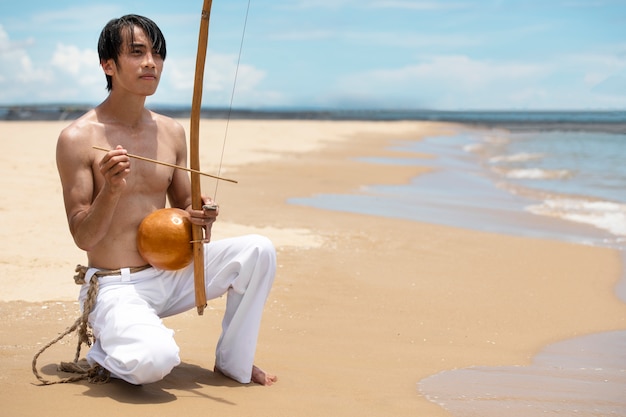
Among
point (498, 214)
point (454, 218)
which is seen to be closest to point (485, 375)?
point (454, 218)

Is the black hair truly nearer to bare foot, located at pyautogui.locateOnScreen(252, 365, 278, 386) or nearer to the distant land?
bare foot, located at pyautogui.locateOnScreen(252, 365, 278, 386)

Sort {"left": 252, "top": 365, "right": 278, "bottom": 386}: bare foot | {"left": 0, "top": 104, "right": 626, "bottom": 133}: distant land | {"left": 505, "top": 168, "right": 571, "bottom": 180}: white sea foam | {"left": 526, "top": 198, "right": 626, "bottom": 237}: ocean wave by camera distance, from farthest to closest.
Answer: {"left": 0, "top": 104, "right": 626, "bottom": 133}: distant land
{"left": 505, "top": 168, "right": 571, "bottom": 180}: white sea foam
{"left": 526, "top": 198, "right": 626, "bottom": 237}: ocean wave
{"left": 252, "top": 365, "right": 278, "bottom": 386}: bare foot

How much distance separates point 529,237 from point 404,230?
140 cm

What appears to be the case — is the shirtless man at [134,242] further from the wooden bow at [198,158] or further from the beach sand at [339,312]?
the beach sand at [339,312]

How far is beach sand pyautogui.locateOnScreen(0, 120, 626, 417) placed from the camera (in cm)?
339

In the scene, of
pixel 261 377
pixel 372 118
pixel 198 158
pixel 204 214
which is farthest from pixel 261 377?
pixel 372 118

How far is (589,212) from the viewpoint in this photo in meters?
11.2

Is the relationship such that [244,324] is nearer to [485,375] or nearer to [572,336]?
[485,375]

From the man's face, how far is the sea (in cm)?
194

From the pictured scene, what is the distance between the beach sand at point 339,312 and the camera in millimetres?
3393

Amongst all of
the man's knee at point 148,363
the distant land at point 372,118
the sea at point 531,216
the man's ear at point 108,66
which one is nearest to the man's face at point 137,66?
the man's ear at point 108,66

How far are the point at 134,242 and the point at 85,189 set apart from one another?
34 cm

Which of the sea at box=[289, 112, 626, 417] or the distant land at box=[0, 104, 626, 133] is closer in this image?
the sea at box=[289, 112, 626, 417]

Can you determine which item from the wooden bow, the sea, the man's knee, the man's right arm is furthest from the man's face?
the sea
